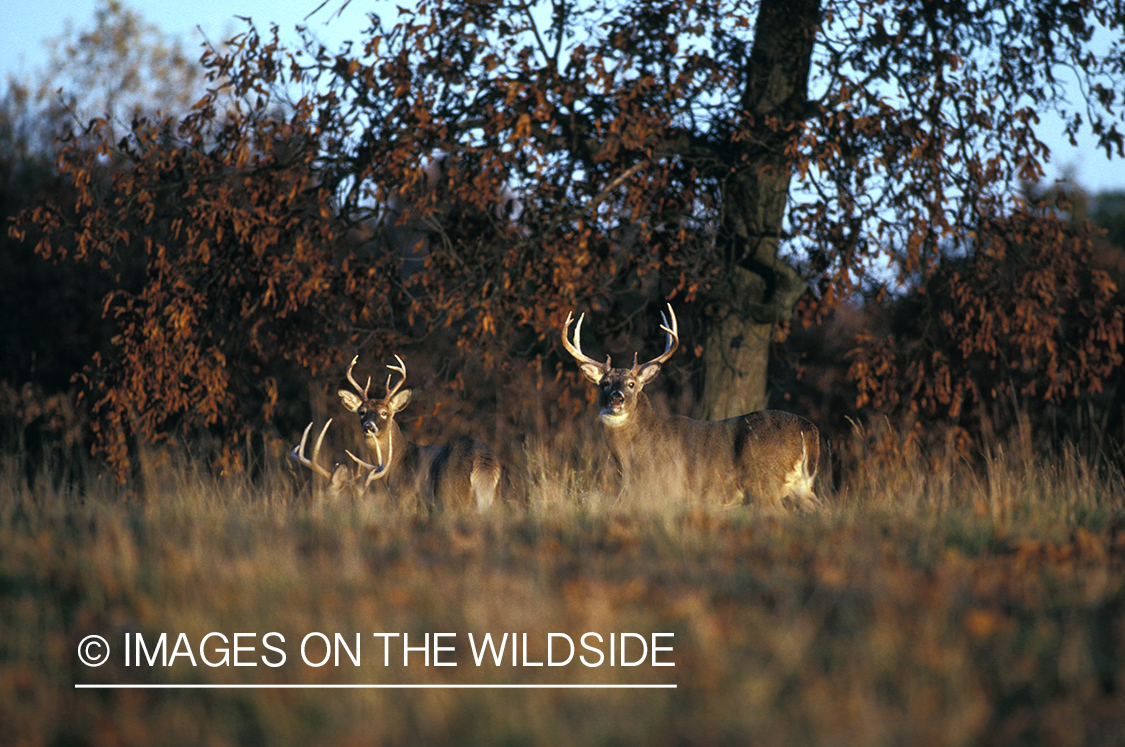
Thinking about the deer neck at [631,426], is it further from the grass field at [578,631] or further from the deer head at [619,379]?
the grass field at [578,631]

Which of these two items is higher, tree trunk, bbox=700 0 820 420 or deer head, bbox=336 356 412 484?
tree trunk, bbox=700 0 820 420

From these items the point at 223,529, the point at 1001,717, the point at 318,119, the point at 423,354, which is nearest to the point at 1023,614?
the point at 1001,717

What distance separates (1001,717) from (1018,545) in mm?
2317

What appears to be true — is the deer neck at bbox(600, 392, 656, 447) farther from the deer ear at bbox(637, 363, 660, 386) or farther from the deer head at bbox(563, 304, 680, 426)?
the deer ear at bbox(637, 363, 660, 386)

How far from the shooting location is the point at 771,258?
10.4 m

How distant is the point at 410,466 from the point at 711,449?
2.69 meters

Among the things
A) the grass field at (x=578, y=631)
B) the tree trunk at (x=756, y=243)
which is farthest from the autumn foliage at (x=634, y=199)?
the grass field at (x=578, y=631)

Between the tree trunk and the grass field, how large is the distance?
428 cm

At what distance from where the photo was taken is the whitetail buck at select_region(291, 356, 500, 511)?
9023 millimetres

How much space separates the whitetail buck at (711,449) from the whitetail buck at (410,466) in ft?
3.82

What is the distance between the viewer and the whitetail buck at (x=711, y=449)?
29.1 feet

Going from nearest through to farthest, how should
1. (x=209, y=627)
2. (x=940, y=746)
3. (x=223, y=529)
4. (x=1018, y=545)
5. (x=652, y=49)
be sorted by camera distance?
(x=940, y=746)
(x=209, y=627)
(x=1018, y=545)
(x=223, y=529)
(x=652, y=49)

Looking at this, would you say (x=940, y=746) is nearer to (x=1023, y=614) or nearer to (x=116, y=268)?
(x=1023, y=614)

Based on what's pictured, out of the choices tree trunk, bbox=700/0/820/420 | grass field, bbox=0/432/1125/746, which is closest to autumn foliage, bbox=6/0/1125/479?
tree trunk, bbox=700/0/820/420
